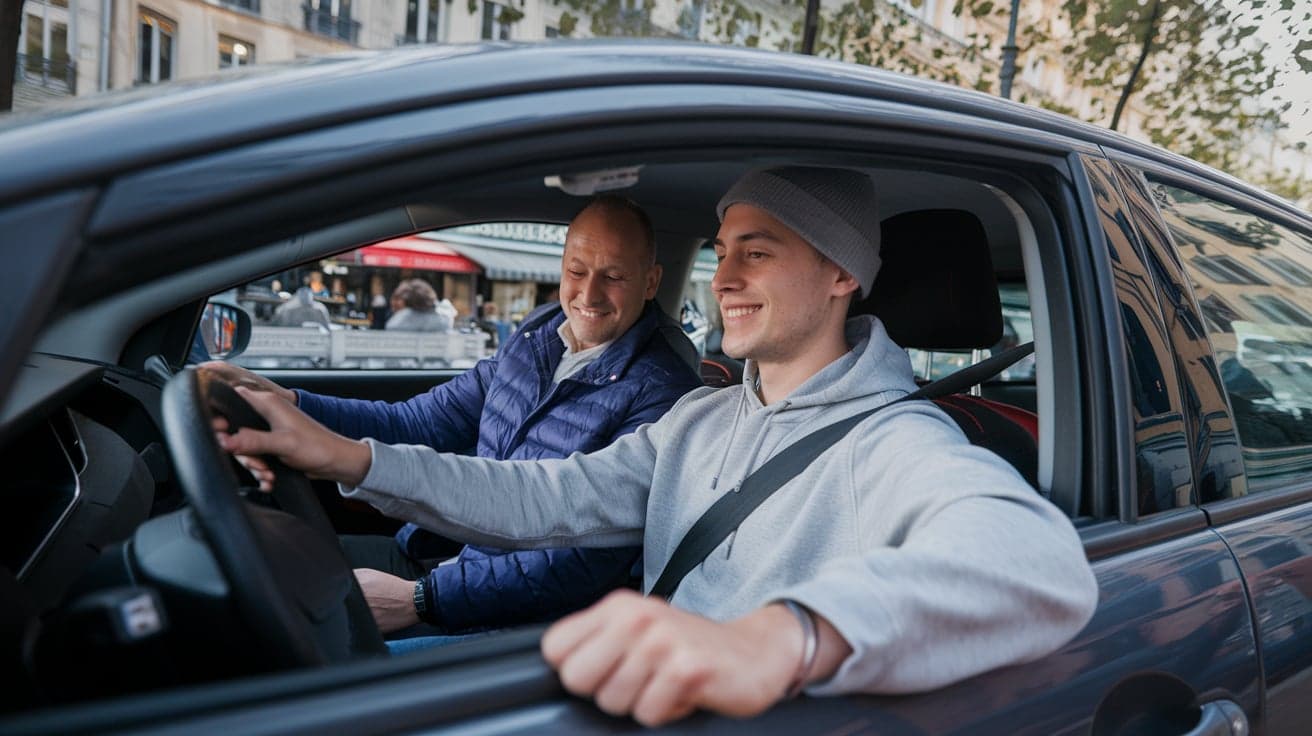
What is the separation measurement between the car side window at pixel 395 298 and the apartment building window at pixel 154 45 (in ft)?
31.4

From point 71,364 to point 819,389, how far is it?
1655 millimetres

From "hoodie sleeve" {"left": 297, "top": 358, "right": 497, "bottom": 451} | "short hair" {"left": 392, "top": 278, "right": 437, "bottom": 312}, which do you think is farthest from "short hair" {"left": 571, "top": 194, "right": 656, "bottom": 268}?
"short hair" {"left": 392, "top": 278, "right": 437, "bottom": 312}

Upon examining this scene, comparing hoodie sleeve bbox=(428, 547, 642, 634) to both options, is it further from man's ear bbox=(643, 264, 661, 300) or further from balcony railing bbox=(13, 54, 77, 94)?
balcony railing bbox=(13, 54, 77, 94)

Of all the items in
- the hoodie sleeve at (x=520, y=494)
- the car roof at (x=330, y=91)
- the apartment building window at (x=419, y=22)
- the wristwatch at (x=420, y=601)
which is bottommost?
the wristwatch at (x=420, y=601)

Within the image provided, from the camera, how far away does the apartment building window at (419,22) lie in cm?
2133

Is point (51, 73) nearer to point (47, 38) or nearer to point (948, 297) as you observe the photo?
point (47, 38)

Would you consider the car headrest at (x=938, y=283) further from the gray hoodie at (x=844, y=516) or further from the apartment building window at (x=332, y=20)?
the apartment building window at (x=332, y=20)

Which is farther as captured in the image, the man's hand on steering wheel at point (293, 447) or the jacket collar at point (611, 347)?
the jacket collar at point (611, 347)

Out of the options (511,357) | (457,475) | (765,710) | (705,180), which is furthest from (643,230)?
(765,710)

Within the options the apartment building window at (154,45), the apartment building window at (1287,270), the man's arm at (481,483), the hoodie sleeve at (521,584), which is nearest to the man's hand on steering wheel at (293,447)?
the man's arm at (481,483)

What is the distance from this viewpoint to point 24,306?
2.39ft

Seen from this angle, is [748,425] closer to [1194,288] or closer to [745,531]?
[745,531]

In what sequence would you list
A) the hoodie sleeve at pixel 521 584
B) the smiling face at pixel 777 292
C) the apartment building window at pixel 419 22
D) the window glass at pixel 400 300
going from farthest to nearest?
the apartment building window at pixel 419 22
the window glass at pixel 400 300
the hoodie sleeve at pixel 521 584
the smiling face at pixel 777 292

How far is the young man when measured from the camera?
2.97 feet
